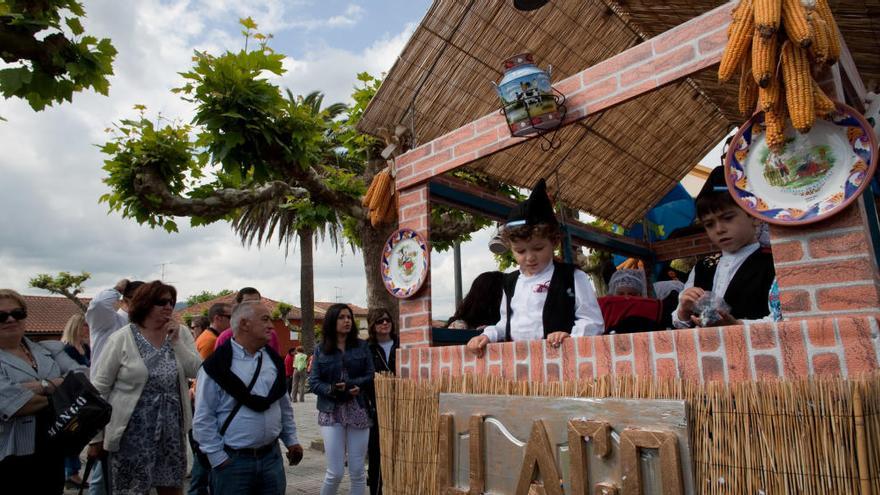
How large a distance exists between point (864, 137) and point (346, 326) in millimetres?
3791

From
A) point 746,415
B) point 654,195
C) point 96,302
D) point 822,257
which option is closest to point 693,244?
point 654,195

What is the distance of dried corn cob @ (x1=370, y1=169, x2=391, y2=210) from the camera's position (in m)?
4.27

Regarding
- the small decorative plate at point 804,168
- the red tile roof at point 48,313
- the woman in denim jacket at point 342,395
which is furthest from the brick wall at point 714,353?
the red tile roof at point 48,313

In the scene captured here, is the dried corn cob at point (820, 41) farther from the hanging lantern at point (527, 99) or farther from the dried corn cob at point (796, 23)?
the hanging lantern at point (527, 99)

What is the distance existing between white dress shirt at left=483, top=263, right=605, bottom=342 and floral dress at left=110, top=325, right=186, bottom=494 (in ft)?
6.91

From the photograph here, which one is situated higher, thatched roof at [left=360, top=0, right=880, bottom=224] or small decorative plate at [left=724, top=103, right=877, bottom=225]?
A: thatched roof at [left=360, top=0, right=880, bottom=224]

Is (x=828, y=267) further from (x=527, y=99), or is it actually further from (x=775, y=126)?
(x=527, y=99)

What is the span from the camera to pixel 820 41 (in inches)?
79.3

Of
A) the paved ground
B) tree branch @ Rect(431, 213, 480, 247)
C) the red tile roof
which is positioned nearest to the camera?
the paved ground

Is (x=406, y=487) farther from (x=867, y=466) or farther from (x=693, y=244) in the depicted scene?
(x=693, y=244)

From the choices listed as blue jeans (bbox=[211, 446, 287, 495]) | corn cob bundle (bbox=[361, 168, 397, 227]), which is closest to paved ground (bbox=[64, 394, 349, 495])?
blue jeans (bbox=[211, 446, 287, 495])

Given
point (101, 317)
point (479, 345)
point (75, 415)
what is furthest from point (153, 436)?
point (479, 345)

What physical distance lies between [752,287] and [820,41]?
1.21 metres

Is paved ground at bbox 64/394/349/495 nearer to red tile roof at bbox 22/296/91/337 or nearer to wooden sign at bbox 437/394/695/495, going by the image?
wooden sign at bbox 437/394/695/495
